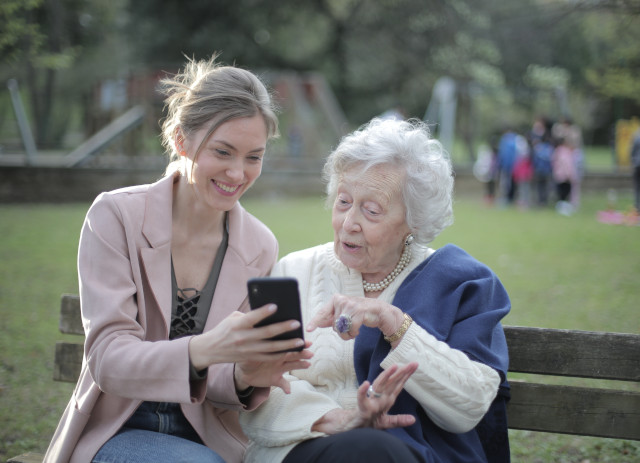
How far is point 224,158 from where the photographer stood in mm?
2879

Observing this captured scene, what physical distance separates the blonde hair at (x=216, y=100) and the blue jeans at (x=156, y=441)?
1067 mm

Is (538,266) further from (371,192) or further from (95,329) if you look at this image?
(95,329)

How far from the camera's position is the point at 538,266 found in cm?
1071

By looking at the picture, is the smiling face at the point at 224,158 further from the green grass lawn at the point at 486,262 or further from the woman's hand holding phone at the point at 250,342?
the green grass lawn at the point at 486,262

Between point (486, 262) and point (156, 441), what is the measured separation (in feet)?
28.6

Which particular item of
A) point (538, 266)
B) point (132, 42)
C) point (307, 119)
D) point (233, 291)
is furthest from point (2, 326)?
point (132, 42)

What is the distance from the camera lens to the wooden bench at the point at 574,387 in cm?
297

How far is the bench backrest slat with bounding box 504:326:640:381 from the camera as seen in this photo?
2.96m

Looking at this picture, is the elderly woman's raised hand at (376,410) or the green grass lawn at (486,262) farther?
the green grass lawn at (486,262)

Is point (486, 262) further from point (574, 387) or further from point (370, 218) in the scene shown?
point (370, 218)

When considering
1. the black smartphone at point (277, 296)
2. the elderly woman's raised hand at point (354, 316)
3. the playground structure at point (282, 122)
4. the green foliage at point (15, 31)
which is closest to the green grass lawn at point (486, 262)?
the elderly woman's raised hand at point (354, 316)

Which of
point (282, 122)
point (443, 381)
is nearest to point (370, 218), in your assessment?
point (443, 381)

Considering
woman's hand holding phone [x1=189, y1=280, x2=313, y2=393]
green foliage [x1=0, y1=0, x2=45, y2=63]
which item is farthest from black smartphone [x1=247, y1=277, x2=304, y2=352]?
green foliage [x1=0, y1=0, x2=45, y2=63]

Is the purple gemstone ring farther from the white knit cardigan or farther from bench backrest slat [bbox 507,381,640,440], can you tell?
bench backrest slat [bbox 507,381,640,440]
